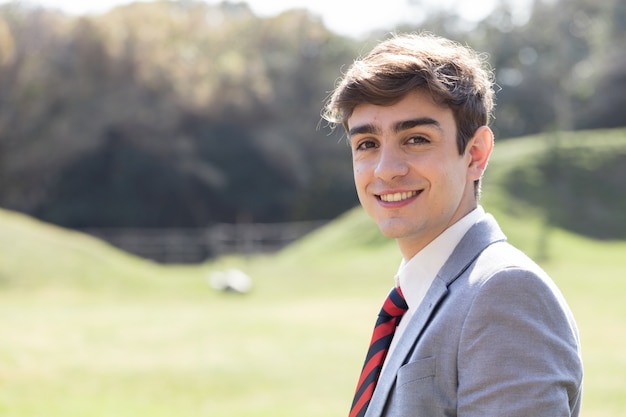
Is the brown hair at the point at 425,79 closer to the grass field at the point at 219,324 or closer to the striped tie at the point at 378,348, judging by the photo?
the striped tie at the point at 378,348

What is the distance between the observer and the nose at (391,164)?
1.90 m

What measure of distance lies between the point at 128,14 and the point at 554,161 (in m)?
18.9

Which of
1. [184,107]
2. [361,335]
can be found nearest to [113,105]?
[184,107]

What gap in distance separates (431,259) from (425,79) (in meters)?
0.40

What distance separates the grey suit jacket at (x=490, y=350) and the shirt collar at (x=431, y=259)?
0.11m

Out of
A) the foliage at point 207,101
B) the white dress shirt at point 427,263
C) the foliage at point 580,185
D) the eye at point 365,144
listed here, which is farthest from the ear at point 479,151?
the foliage at point 207,101

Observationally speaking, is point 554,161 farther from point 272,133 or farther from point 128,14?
point 128,14

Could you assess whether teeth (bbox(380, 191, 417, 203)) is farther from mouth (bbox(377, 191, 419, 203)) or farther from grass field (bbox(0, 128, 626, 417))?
grass field (bbox(0, 128, 626, 417))

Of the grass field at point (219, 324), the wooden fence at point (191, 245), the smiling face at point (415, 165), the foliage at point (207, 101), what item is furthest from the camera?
the foliage at point (207, 101)

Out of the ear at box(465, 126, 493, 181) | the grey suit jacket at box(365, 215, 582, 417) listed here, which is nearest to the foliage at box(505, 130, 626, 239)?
the ear at box(465, 126, 493, 181)

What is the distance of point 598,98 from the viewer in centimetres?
3959

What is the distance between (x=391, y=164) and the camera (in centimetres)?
191

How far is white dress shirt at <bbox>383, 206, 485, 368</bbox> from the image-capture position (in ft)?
6.21

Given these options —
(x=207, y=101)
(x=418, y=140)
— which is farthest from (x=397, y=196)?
(x=207, y=101)
